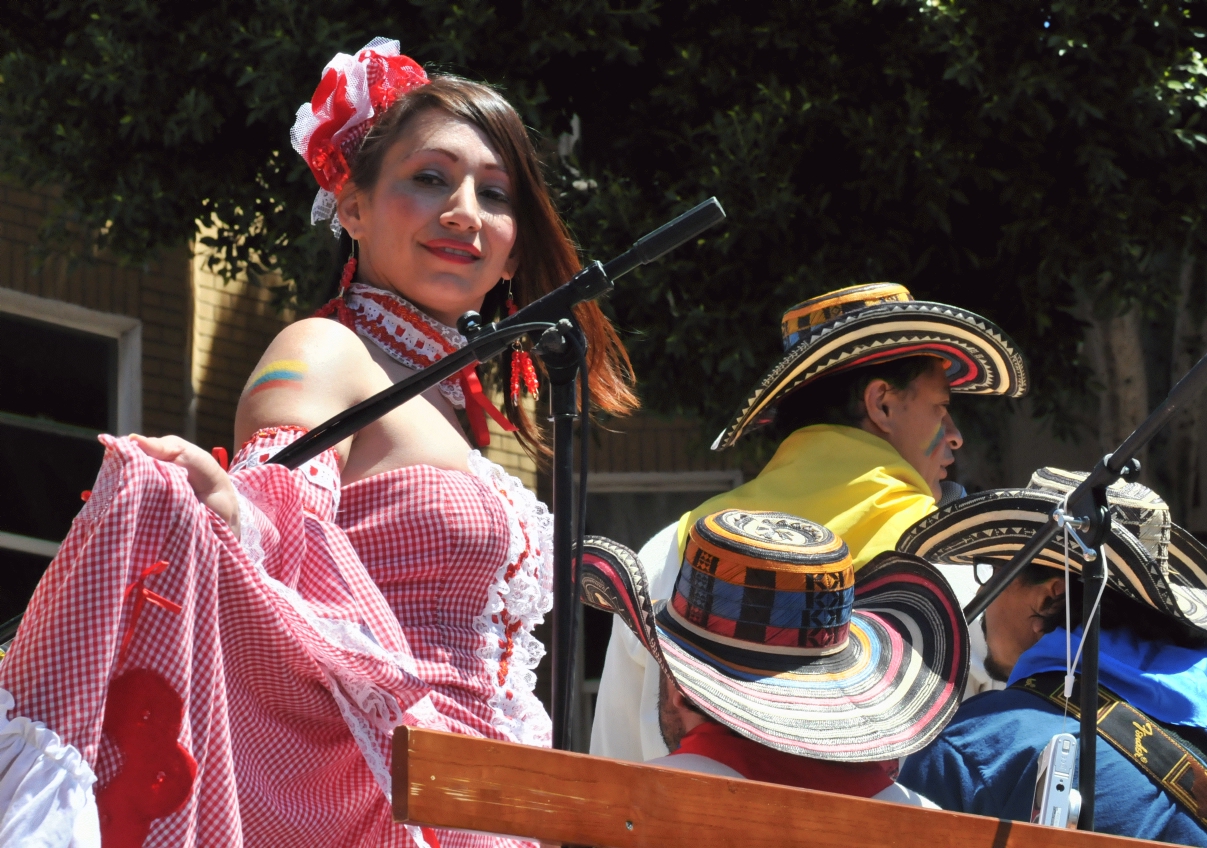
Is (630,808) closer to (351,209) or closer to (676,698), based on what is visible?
(676,698)

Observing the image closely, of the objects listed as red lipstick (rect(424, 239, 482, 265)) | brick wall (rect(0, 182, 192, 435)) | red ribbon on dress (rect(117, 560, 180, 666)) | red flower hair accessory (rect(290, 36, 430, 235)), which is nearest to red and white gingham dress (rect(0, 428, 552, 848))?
red ribbon on dress (rect(117, 560, 180, 666))

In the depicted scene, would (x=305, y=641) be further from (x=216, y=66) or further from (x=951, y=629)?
(x=216, y=66)

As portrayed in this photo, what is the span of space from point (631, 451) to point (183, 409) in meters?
2.49

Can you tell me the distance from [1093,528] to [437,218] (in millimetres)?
1100

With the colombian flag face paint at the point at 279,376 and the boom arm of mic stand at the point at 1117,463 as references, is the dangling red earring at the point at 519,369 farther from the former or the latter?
the boom arm of mic stand at the point at 1117,463

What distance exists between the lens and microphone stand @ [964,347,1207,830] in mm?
2051

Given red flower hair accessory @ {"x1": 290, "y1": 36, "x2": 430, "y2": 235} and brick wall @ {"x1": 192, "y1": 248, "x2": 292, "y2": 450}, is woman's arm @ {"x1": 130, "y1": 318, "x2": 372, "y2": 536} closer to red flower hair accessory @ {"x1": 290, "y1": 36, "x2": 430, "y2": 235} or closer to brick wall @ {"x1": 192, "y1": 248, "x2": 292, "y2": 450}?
red flower hair accessory @ {"x1": 290, "y1": 36, "x2": 430, "y2": 235}

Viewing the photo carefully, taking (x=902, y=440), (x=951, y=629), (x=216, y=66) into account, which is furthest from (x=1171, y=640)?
(x=216, y=66)

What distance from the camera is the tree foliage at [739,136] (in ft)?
18.0

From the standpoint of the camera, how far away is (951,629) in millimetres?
2672

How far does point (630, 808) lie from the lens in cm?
145

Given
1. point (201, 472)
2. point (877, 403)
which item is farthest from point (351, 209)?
point (877, 403)

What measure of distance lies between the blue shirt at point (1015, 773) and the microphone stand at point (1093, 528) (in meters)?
→ 0.52

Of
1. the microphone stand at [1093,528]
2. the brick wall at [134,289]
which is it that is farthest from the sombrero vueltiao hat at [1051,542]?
the brick wall at [134,289]
